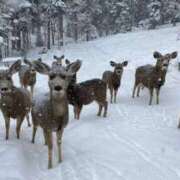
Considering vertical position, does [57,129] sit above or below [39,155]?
above

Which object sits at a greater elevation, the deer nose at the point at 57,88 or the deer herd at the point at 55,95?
the deer nose at the point at 57,88

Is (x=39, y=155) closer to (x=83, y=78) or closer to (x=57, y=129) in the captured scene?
(x=57, y=129)

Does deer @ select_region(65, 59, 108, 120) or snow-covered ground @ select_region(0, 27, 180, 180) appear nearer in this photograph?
snow-covered ground @ select_region(0, 27, 180, 180)

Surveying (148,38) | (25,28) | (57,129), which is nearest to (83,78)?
(57,129)

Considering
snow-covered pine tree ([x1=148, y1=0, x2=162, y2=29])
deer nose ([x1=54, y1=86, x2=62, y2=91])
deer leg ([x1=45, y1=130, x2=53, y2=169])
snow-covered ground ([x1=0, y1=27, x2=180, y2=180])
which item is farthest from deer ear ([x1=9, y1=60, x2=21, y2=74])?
snow-covered pine tree ([x1=148, y1=0, x2=162, y2=29])

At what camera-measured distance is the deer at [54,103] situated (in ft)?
27.0

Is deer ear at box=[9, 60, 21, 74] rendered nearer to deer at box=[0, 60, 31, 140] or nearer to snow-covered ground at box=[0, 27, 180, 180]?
deer at box=[0, 60, 31, 140]

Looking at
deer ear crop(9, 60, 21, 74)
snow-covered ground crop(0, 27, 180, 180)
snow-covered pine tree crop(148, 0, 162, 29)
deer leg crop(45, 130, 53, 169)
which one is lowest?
snow-covered ground crop(0, 27, 180, 180)

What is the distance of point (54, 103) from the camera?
8844 mm

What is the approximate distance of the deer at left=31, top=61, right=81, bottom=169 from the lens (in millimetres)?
8242

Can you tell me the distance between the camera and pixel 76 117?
1412cm

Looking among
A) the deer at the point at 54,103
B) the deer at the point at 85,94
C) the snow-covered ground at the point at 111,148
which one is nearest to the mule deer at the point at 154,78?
the snow-covered ground at the point at 111,148

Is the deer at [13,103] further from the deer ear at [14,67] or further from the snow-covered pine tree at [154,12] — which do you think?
the snow-covered pine tree at [154,12]

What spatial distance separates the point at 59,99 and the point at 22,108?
2594 millimetres
